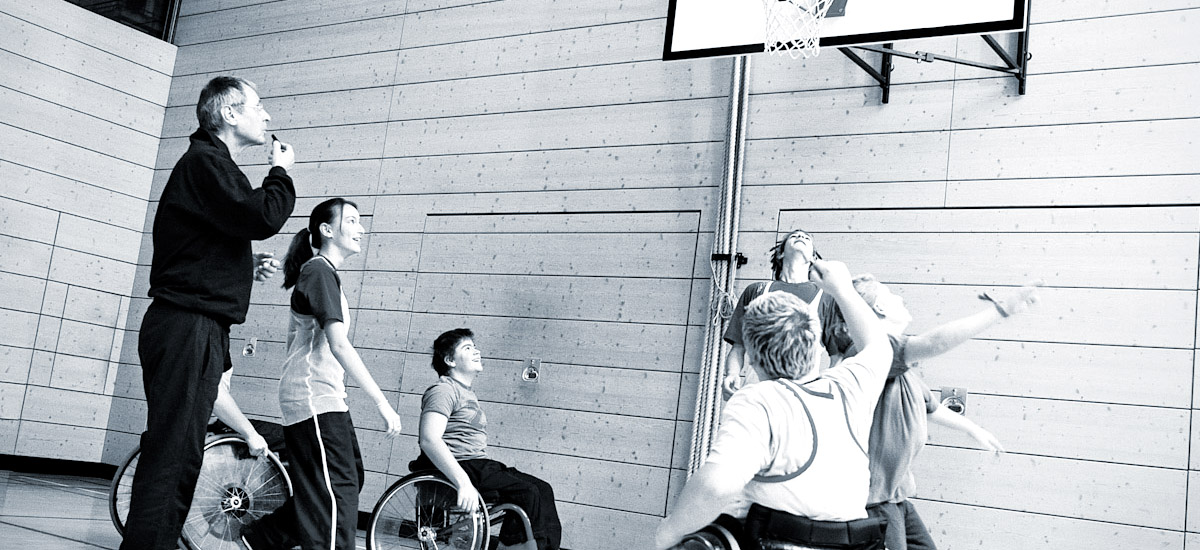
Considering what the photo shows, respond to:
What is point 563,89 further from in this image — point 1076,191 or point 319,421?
point 319,421

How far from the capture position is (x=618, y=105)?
5691mm

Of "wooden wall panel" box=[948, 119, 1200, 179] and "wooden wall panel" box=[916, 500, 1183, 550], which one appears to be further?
Result: "wooden wall panel" box=[948, 119, 1200, 179]

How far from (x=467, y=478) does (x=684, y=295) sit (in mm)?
1832

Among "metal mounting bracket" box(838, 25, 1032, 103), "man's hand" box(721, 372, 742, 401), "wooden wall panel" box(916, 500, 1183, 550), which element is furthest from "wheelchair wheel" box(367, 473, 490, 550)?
"metal mounting bracket" box(838, 25, 1032, 103)

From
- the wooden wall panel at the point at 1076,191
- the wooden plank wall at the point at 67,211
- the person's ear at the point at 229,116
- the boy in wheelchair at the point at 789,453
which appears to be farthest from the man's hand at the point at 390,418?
the wooden plank wall at the point at 67,211

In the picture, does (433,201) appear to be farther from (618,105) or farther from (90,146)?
(90,146)

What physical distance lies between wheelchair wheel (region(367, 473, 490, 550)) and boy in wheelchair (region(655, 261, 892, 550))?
205 cm

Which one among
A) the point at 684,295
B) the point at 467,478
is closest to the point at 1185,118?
the point at 684,295

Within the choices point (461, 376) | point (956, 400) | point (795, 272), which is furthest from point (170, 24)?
point (956, 400)

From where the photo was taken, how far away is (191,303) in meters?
2.59

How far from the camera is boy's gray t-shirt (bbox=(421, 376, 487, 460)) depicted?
13.1ft

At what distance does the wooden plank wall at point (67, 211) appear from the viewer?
Result: 6906 millimetres

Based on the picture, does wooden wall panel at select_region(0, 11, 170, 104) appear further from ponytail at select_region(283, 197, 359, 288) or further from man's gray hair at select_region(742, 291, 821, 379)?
man's gray hair at select_region(742, 291, 821, 379)

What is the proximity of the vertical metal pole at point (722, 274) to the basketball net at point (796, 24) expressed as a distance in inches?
24.2
